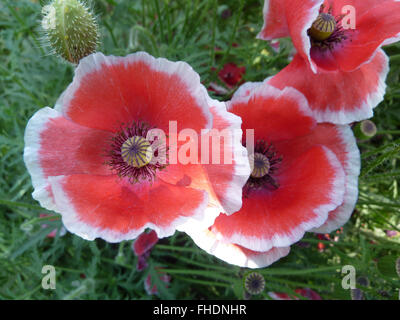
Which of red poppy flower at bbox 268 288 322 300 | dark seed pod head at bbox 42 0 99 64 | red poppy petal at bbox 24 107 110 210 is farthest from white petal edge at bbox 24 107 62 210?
red poppy flower at bbox 268 288 322 300

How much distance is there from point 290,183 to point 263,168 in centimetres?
12

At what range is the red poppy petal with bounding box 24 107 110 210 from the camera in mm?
1052

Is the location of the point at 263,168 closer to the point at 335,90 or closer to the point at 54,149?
the point at 335,90

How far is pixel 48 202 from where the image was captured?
1.05 m

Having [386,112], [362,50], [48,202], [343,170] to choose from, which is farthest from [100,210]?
[386,112]

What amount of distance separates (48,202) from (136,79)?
0.46 m

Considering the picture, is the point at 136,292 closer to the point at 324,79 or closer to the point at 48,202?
the point at 48,202

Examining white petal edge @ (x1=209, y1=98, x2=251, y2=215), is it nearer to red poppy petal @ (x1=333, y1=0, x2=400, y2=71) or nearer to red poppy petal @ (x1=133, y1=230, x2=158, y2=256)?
red poppy petal @ (x1=333, y1=0, x2=400, y2=71)

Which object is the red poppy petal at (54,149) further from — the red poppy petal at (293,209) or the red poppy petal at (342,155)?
the red poppy petal at (342,155)

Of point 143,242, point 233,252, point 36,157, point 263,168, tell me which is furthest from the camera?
point 143,242

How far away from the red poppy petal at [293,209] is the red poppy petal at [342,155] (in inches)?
2.5

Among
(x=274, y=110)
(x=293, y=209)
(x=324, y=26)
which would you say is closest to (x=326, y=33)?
(x=324, y=26)

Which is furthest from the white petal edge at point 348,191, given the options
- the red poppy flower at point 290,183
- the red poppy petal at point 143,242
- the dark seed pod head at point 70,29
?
the dark seed pod head at point 70,29

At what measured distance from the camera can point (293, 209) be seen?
47.9 inches
